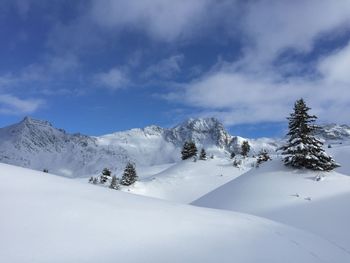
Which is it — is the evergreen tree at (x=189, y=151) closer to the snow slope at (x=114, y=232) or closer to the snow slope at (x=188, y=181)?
the snow slope at (x=188, y=181)

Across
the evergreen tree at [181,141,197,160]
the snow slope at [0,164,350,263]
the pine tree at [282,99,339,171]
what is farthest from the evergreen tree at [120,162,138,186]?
the snow slope at [0,164,350,263]

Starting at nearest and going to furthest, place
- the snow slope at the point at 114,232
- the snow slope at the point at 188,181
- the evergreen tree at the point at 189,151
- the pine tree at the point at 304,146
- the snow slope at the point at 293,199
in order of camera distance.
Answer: the snow slope at the point at 114,232 → the snow slope at the point at 293,199 → the pine tree at the point at 304,146 → the snow slope at the point at 188,181 → the evergreen tree at the point at 189,151

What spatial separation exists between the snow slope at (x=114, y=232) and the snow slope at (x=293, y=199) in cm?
498

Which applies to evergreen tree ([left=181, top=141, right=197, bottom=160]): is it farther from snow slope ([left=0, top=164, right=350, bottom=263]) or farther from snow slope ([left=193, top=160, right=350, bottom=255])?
snow slope ([left=0, top=164, right=350, bottom=263])

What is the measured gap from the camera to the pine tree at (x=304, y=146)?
17.5m

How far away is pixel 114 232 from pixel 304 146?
1487cm

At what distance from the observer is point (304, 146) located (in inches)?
700

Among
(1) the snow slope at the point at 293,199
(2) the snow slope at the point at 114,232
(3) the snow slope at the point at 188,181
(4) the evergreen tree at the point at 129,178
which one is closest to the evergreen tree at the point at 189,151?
(3) the snow slope at the point at 188,181

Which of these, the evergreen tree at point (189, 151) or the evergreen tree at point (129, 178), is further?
the evergreen tree at point (189, 151)

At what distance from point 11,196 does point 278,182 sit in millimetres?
13868

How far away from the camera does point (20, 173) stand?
6.34 metres

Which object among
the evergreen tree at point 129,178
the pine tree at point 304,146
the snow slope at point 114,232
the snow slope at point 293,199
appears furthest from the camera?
the evergreen tree at point 129,178

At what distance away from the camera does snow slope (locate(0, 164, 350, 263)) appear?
4.20 m

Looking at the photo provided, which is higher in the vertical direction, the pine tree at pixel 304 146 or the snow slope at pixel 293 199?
the pine tree at pixel 304 146
